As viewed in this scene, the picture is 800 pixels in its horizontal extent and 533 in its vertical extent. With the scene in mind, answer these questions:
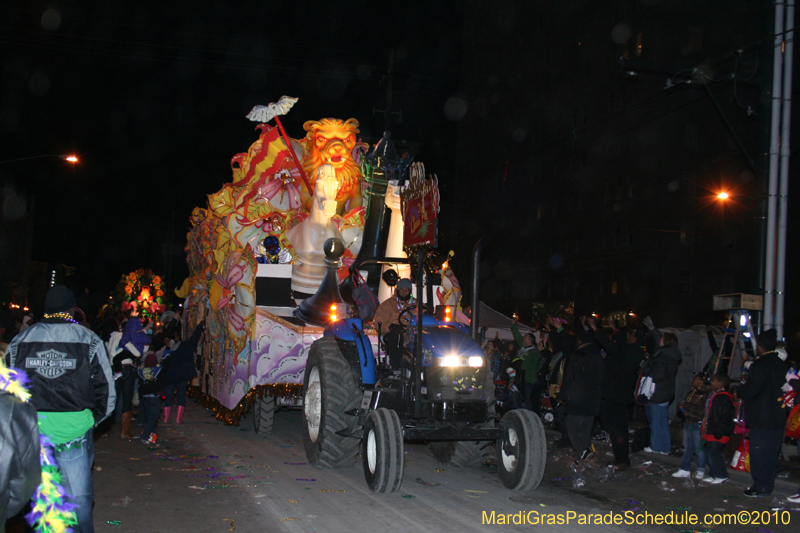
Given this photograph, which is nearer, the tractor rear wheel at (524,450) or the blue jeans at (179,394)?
the tractor rear wheel at (524,450)

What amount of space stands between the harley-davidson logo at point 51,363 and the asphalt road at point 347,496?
1.69m

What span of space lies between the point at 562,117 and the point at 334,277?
120ft

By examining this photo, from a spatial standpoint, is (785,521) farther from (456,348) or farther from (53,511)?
(53,511)

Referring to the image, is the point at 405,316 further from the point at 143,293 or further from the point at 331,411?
the point at 143,293

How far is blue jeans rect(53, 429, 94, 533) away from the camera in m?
4.19

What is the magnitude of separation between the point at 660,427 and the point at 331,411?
4.99 meters

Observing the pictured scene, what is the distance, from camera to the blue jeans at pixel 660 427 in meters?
9.70

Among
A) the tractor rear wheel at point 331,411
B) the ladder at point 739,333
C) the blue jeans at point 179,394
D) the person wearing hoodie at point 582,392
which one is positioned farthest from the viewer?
the blue jeans at point 179,394

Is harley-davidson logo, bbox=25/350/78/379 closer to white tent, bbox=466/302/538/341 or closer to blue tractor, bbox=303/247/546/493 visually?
blue tractor, bbox=303/247/546/493

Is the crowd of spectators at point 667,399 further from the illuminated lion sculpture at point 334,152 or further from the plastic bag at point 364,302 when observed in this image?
the illuminated lion sculpture at point 334,152

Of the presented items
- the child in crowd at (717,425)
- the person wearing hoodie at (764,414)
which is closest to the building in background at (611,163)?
the child in crowd at (717,425)

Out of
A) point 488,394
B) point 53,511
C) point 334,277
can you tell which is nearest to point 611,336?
point 488,394

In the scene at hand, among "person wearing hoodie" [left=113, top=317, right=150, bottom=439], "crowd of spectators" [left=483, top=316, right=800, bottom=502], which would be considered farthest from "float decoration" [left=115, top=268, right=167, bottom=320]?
"crowd of spectators" [left=483, top=316, right=800, bottom=502]

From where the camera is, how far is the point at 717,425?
25.0 feet
